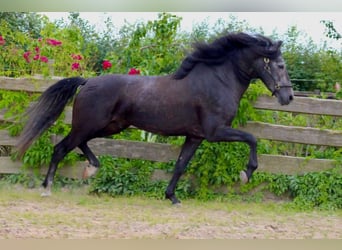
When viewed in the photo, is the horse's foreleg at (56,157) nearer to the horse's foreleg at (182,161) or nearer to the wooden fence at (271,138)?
the wooden fence at (271,138)

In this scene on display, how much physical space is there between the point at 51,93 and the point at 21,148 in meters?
0.71

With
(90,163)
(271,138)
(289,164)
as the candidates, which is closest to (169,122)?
(90,163)

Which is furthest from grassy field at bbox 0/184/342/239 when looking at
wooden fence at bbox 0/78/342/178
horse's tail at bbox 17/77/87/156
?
horse's tail at bbox 17/77/87/156

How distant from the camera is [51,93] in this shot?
5.91 meters

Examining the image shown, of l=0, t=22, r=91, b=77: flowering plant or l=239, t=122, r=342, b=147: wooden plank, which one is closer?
l=239, t=122, r=342, b=147: wooden plank

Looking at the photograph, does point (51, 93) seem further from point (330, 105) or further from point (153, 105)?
point (330, 105)

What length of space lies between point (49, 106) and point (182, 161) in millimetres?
1651

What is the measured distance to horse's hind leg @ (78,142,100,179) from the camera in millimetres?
5879

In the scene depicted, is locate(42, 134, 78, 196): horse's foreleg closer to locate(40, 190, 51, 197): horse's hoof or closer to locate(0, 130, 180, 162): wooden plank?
locate(40, 190, 51, 197): horse's hoof

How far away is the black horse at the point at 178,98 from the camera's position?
18.0 ft

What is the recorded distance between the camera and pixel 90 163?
19.3 feet

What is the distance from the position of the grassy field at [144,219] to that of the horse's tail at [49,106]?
0.76m

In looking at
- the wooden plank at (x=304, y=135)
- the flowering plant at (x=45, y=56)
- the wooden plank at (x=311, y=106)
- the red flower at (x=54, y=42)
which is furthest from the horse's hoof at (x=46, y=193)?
the wooden plank at (x=311, y=106)

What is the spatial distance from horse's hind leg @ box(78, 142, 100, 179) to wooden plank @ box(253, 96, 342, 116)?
213 centimetres
